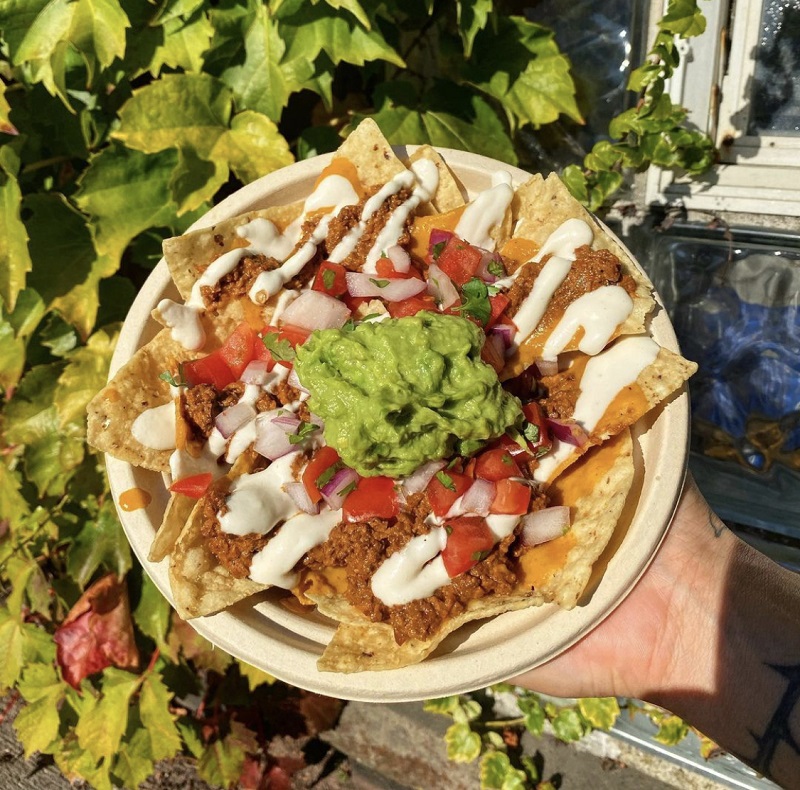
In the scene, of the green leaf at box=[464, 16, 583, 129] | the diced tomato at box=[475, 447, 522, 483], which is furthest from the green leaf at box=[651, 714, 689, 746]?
the green leaf at box=[464, 16, 583, 129]

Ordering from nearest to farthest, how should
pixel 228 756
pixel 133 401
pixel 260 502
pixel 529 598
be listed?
1. pixel 529 598
2. pixel 260 502
3. pixel 133 401
4. pixel 228 756

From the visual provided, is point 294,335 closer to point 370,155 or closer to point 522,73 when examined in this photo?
point 370,155

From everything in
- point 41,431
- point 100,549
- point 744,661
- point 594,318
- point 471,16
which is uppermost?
point 471,16

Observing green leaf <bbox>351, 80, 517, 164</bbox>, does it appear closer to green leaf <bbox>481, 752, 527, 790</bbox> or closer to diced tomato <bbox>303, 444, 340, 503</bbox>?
diced tomato <bbox>303, 444, 340, 503</bbox>

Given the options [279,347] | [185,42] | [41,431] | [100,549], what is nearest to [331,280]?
[279,347]

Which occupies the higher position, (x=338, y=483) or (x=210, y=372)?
(x=210, y=372)

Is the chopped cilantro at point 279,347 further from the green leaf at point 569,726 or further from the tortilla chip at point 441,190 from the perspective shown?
the green leaf at point 569,726

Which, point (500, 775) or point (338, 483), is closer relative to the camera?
point (338, 483)

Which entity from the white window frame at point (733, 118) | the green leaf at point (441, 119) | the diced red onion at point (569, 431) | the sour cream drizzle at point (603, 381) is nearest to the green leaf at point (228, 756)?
the sour cream drizzle at point (603, 381)
